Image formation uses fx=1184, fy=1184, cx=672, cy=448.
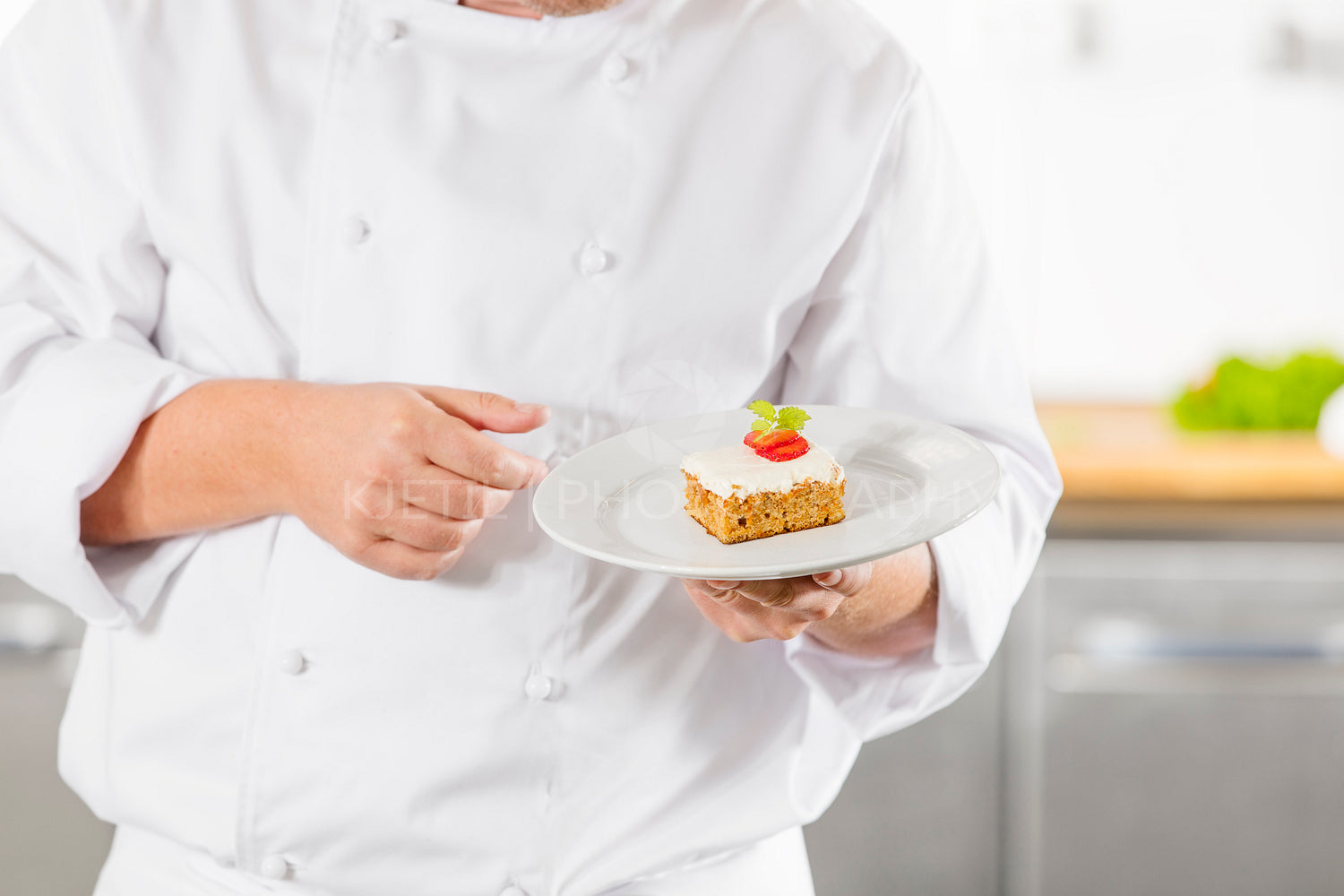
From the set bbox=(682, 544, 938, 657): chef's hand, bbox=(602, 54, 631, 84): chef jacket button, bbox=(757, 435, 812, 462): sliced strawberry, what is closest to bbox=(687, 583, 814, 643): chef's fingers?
bbox=(682, 544, 938, 657): chef's hand

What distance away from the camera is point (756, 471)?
0.76 meters

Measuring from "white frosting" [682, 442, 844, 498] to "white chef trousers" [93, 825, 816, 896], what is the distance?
269 mm

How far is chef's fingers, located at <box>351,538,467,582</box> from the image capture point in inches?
27.0

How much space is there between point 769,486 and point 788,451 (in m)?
0.03

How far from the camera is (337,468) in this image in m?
0.68

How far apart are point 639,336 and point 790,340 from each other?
0.13 m

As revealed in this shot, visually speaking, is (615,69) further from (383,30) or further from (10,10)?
(10,10)

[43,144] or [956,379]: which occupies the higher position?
[43,144]

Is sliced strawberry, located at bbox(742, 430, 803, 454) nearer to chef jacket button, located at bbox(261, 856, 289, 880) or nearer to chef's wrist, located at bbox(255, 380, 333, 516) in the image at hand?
chef's wrist, located at bbox(255, 380, 333, 516)

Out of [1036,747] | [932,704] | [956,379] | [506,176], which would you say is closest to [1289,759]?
[1036,747]

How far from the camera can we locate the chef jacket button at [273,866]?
0.73m

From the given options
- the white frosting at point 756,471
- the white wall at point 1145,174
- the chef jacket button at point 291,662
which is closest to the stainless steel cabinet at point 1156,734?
the white wall at point 1145,174

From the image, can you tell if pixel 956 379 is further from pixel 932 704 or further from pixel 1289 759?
pixel 1289 759

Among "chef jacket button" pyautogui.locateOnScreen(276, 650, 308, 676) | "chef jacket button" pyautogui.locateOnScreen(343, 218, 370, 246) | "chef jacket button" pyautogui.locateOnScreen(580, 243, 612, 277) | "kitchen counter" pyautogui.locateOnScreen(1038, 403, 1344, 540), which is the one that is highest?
"chef jacket button" pyautogui.locateOnScreen(343, 218, 370, 246)
